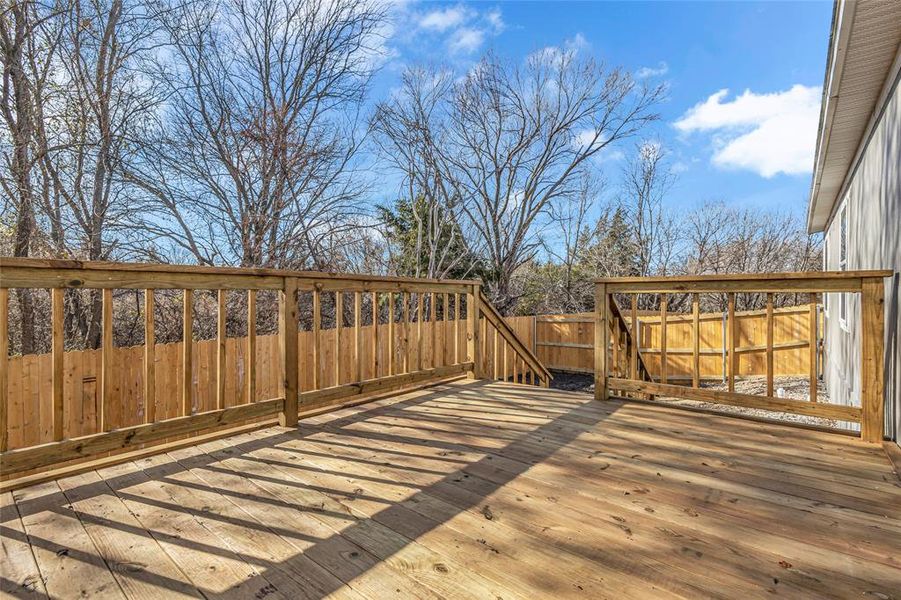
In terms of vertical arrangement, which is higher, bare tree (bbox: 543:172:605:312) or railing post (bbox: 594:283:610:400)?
bare tree (bbox: 543:172:605:312)

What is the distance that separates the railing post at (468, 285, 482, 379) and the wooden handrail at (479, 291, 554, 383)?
11 centimetres

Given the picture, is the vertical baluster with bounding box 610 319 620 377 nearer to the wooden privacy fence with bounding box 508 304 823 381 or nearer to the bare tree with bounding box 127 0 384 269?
the wooden privacy fence with bounding box 508 304 823 381

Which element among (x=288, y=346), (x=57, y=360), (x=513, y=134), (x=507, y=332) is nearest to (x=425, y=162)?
(x=513, y=134)

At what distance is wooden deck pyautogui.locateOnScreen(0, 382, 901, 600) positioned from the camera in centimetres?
123

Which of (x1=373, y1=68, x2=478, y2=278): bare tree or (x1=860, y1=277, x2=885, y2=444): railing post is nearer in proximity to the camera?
(x1=860, y1=277, x2=885, y2=444): railing post

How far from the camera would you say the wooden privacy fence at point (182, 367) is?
1.96m

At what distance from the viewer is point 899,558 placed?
4.35ft

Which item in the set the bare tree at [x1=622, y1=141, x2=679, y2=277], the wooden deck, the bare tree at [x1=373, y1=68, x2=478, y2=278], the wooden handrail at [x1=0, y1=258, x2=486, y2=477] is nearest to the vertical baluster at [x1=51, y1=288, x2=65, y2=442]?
the wooden handrail at [x1=0, y1=258, x2=486, y2=477]

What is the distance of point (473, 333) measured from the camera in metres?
4.42

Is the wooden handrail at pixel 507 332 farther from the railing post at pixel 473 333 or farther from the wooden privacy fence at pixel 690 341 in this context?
the wooden privacy fence at pixel 690 341

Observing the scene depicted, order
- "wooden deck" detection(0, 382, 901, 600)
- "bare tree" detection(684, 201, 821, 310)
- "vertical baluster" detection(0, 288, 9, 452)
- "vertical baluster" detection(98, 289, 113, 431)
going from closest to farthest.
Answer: "wooden deck" detection(0, 382, 901, 600)
"vertical baluster" detection(0, 288, 9, 452)
"vertical baluster" detection(98, 289, 113, 431)
"bare tree" detection(684, 201, 821, 310)

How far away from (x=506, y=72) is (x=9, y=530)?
12082 millimetres

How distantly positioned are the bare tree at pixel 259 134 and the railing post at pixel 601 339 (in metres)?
4.90

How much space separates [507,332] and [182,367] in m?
3.31
